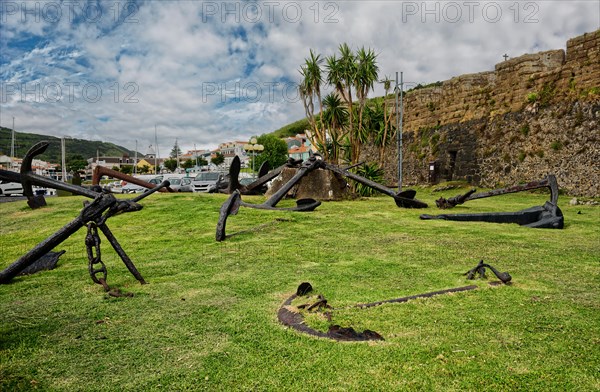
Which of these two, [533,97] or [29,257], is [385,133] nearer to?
[533,97]

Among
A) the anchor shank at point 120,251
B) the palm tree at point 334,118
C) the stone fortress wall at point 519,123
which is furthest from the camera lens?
the palm tree at point 334,118

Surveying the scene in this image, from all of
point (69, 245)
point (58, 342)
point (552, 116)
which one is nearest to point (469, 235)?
point (58, 342)

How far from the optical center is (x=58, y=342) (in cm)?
244

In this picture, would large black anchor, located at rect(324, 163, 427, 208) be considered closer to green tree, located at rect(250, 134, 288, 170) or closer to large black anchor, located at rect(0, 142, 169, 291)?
large black anchor, located at rect(0, 142, 169, 291)

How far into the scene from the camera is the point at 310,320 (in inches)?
104

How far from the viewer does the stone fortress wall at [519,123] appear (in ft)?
41.5

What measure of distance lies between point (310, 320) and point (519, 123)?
15448 millimetres

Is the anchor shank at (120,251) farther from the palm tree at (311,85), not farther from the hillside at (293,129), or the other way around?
the hillside at (293,129)

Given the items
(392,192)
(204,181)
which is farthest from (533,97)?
(204,181)

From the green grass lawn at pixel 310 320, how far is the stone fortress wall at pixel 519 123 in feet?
29.6

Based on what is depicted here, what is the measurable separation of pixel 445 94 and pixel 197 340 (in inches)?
800

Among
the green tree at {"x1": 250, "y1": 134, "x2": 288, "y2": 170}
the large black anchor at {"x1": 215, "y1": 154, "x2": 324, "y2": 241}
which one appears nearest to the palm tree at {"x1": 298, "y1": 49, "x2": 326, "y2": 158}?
the large black anchor at {"x1": 215, "y1": 154, "x2": 324, "y2": 241}

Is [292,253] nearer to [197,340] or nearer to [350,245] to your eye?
[350,245]

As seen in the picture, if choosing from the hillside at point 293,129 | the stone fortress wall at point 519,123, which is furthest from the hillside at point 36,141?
the stone fortress wall at point 519,123
